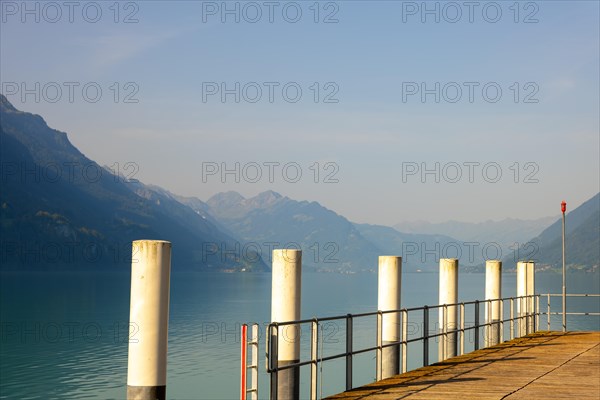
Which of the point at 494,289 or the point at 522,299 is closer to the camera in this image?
the point at 494,289

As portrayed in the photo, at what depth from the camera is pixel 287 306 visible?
50.2 feet

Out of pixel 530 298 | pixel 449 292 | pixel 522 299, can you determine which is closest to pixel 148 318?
pixel 449 292

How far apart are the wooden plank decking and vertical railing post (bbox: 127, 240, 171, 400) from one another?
4185 mm

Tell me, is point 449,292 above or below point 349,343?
above

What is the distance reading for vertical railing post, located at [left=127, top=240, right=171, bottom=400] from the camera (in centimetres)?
1134

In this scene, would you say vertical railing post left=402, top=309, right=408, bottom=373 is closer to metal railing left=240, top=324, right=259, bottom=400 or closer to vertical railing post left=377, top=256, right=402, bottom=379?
vertical railing post left=377, top=256, right=402, bottom=379

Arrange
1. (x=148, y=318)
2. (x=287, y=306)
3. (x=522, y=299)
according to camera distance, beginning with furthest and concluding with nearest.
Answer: (x=522, y=299)
(x=287, y=306)
(x=148, y=318)

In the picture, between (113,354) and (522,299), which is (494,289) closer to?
(522,299)

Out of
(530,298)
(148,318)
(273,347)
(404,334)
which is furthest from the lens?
(530,298)

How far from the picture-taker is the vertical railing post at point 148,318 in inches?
446

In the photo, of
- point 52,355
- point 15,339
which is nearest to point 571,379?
point 52,355

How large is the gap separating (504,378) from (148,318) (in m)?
9.29

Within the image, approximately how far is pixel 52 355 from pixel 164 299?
265ft

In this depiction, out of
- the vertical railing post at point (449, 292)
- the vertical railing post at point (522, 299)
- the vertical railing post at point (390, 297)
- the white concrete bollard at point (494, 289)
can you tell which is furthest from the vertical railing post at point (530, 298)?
the vertical railing post at point (390, 297)
